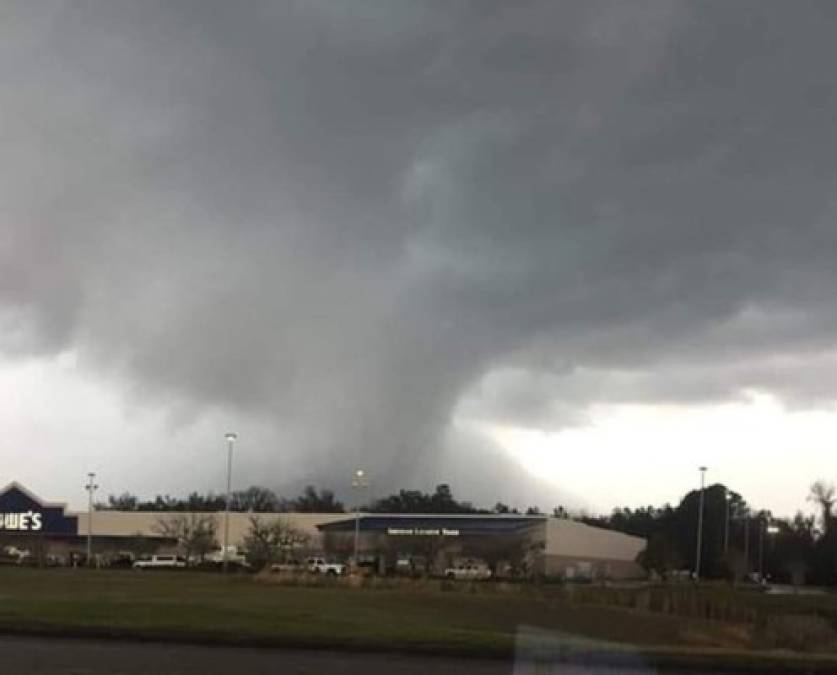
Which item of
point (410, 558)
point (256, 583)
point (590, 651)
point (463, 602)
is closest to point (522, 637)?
point (590, 651)

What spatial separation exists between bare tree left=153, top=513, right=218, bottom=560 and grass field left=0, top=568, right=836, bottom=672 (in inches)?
2561

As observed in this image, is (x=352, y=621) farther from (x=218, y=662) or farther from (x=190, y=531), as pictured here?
(x=190, y=531)

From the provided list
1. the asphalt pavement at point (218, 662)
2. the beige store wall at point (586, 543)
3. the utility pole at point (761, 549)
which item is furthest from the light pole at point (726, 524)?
the asphalt pavement at point (218, 662)

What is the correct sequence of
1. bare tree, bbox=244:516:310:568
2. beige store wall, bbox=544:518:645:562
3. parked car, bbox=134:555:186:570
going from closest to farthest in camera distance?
parked car, bbox=134:555:186:570, bare tree, bbox=244:516:310:568, beige store wall, bbox=544:518:645:562

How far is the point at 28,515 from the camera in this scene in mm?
130750

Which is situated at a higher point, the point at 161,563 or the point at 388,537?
the point at 388,537

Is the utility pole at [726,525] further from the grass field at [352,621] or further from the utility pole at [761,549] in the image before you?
the grass field at [352,621]

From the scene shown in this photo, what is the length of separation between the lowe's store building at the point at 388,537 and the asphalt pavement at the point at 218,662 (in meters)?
81.7

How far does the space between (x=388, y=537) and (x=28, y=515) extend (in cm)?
4533

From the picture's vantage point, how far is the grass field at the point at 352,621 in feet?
75.8

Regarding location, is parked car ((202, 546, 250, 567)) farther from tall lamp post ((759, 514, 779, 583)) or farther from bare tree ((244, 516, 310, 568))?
tall lamp post ((759, 514, 779, 583))

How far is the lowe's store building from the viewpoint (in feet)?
355

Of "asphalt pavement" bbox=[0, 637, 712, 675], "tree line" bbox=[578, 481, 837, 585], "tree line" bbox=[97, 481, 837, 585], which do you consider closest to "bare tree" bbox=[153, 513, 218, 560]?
"tree line" bbox=[97, 481, 837, 585]

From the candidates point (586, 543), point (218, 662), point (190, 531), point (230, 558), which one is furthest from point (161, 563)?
point (218, 662)
